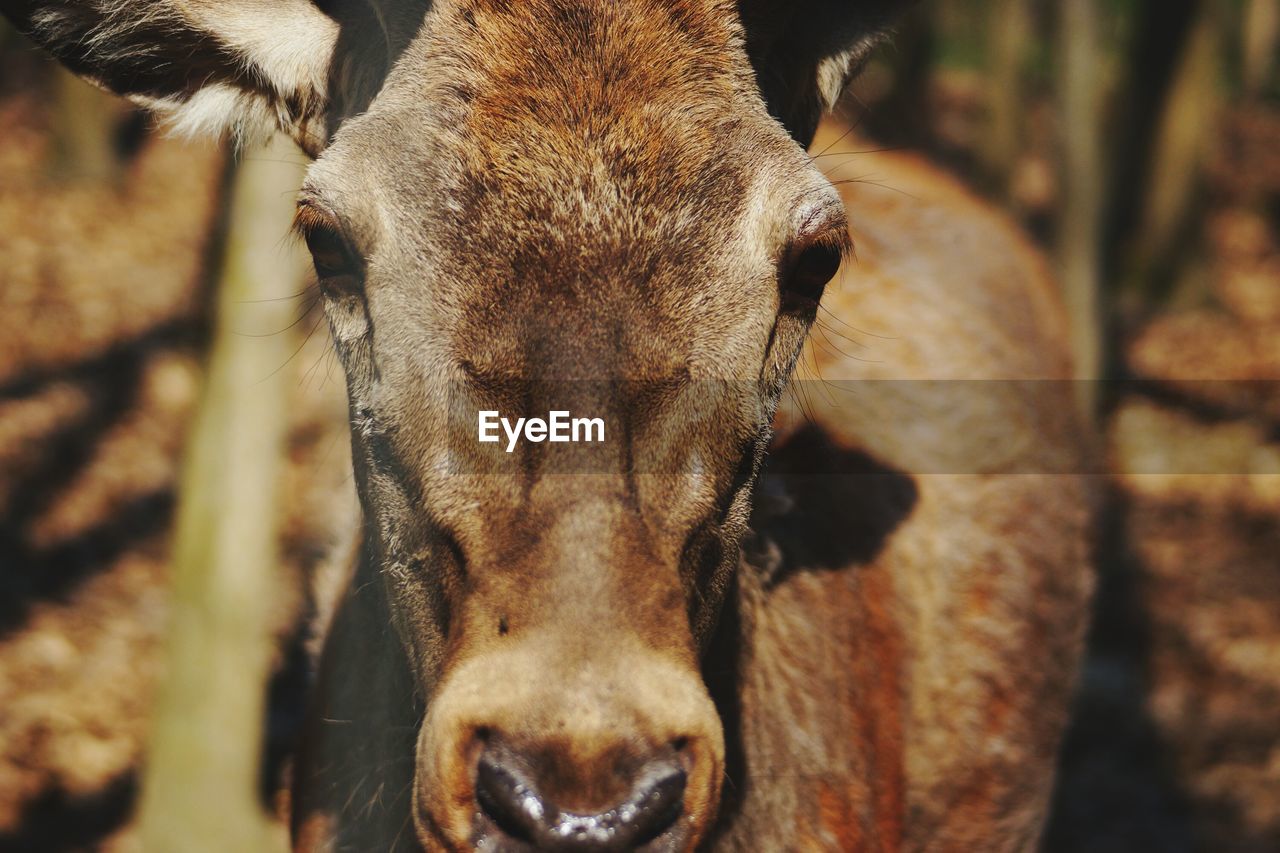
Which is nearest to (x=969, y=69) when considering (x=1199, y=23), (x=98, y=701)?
(x=1199, y=23)

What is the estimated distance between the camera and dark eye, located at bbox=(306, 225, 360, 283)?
2.72 metres

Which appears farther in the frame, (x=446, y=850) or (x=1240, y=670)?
(x=1240, y=670)

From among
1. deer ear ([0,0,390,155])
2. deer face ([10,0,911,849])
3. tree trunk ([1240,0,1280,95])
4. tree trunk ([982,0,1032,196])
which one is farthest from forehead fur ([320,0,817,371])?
tree trunk ([1240,0,1280,95])

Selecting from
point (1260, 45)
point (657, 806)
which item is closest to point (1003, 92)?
point (1260, 45)

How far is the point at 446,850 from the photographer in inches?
92.7

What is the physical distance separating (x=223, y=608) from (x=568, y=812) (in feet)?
11.9

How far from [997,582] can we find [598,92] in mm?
2951

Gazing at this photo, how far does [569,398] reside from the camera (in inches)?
→ 95.9

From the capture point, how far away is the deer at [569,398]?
2301 mm

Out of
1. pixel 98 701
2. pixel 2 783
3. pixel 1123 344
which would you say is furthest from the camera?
pixel 1123 344

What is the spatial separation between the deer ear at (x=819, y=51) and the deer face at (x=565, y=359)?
0.36 metres

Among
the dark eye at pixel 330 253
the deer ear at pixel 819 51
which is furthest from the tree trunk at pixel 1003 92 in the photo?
the dark eye at pixel 330 253

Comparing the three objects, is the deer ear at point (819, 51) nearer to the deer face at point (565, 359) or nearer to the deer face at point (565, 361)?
the deer face at point (565, 359)

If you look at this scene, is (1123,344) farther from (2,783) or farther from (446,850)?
(446,850)
